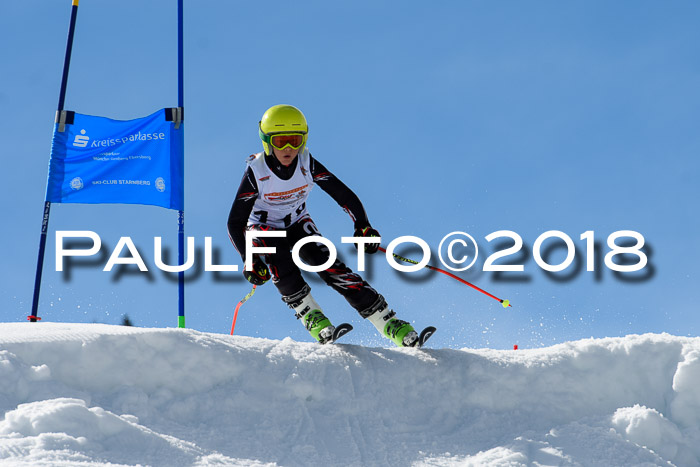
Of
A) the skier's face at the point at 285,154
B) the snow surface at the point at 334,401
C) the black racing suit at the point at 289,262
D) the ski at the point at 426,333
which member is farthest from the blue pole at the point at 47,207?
the ski at the point at 426,333

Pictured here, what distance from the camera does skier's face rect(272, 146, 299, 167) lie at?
6.00m

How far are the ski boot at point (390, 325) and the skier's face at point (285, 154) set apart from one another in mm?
1359

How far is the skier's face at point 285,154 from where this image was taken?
19.7 ft

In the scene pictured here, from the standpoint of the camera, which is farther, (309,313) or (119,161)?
(119,161)

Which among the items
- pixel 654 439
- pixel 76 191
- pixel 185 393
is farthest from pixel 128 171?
pixel 654 439

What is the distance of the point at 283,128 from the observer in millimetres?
5938

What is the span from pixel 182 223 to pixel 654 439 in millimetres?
6218

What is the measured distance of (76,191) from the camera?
9.49 meters

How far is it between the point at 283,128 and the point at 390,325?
6.03ft

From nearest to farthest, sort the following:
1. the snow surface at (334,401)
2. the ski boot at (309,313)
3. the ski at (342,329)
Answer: the snow surface at (334,401), the ski at (342,329), the ski boot at (309,313)

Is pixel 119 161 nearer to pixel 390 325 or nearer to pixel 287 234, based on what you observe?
pixel 287 234

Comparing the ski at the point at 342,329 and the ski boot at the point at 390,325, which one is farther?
the ski boot at the point at 390,325

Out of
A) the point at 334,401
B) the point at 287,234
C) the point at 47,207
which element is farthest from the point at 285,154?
the point at 47,207

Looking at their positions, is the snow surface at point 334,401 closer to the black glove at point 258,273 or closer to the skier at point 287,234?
the skier at point 287,234
